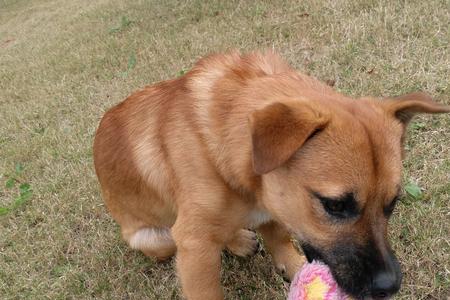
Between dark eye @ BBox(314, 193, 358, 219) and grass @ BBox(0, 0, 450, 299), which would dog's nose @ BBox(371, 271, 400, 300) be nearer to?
dark eye @ BBox(314, 193, 358, 219)

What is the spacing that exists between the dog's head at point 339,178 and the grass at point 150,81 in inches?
36.3

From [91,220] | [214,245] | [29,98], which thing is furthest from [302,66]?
[29,98]

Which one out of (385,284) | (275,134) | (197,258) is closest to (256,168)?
(275,134)

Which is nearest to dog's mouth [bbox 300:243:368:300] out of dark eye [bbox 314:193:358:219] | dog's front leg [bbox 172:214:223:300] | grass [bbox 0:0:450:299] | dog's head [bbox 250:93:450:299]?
dog's head [bbox 250:93:450:299]

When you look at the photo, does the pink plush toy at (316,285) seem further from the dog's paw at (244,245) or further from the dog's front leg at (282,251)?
the dog's paw at (244,245)

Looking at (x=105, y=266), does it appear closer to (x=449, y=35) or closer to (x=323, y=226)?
(x=323, y=226)

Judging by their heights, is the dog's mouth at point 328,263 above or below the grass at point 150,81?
above

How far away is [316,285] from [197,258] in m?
0.73

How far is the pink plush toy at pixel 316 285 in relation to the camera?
283cm

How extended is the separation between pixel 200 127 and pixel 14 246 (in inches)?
107

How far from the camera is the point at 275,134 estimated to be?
2.41 m

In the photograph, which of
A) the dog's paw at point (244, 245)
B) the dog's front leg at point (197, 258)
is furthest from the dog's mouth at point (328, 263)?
the dog's paw at point (244, 245)

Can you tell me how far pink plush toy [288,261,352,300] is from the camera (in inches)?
111

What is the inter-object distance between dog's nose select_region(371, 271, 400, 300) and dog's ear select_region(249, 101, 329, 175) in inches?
30.4
